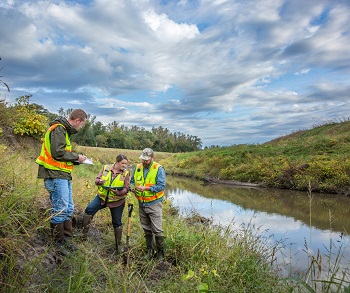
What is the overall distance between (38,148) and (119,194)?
8114mm

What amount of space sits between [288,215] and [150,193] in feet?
27.3

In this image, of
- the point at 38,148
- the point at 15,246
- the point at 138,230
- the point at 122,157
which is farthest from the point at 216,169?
the point at 15,246

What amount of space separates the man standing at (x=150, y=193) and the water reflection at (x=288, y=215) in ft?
5.12

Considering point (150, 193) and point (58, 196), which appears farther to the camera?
point (150, 193)

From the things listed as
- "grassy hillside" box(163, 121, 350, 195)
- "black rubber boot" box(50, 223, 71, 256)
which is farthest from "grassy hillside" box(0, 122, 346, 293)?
"grassy hillside" box(163, 121, 350, 195)

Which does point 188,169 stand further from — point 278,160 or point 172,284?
point 172,284

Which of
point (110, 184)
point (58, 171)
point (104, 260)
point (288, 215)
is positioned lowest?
point (288, 215)

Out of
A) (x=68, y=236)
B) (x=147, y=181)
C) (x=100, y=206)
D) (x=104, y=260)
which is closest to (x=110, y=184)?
(x=100, y=206)

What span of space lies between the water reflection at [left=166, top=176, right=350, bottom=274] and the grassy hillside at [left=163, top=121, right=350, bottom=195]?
1058 millimetres

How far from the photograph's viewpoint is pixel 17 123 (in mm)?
11484

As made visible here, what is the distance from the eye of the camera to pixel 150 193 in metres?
5.89

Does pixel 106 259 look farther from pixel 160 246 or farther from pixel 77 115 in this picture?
pixel 77 115

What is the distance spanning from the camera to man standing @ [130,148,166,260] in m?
5.80

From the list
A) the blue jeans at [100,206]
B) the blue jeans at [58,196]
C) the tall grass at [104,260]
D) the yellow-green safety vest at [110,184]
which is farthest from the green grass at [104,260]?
the yellow-green safety vest at [110,184]
